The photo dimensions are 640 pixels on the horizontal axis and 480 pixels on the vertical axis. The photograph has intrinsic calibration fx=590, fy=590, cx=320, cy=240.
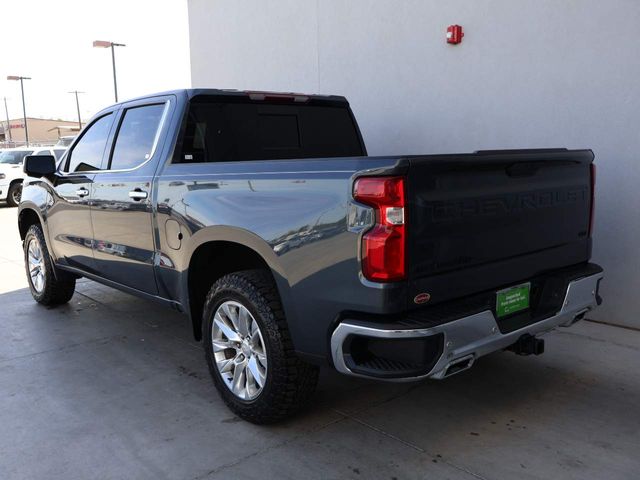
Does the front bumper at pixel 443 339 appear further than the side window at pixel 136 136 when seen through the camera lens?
No

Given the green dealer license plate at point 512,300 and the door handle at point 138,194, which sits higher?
the door handle at point 138,194

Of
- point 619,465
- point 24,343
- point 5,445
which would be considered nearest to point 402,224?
point 619,465

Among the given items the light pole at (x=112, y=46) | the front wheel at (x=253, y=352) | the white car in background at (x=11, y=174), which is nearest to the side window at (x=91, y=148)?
the front wheel at (x=253, y=352)

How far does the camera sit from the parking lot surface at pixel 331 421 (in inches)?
115

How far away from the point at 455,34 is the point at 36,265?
4719 mm

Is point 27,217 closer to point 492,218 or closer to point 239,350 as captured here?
point 239,350

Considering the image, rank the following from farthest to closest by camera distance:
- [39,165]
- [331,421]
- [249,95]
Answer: [39,165] → [249,95] → [331,421]

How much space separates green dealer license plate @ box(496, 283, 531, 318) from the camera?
2.92 m

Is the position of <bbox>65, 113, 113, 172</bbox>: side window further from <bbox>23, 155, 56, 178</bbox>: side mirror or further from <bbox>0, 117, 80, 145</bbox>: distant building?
<bbox>0, 117, 80, 145</bbox>: distant building

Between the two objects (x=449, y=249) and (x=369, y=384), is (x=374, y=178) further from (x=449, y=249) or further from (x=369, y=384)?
(x=369, y=384)

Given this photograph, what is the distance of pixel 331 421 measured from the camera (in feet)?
11.1

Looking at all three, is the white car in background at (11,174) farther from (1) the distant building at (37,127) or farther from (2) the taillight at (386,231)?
(1) the distant building at (37,127)

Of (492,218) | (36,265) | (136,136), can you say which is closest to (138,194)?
(136,136)

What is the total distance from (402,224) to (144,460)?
5.92 ft
